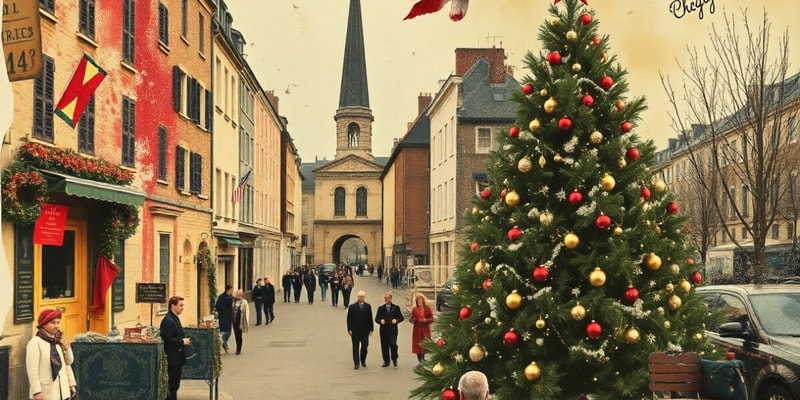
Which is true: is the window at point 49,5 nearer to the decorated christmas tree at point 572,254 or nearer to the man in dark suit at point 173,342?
the man in dark suit at point 173,342

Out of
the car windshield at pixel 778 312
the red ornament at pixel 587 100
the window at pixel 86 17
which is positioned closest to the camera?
the red ornament at pixel 587 100

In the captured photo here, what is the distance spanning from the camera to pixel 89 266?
52.3 feet

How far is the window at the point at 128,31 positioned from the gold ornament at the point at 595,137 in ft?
42.0

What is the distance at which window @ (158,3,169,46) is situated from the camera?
22750 millimetres

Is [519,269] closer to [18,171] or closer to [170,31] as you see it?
[18,171]

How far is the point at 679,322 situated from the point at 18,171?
875 cm

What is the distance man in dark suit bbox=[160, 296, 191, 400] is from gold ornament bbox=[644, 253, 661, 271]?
6462 millimetres

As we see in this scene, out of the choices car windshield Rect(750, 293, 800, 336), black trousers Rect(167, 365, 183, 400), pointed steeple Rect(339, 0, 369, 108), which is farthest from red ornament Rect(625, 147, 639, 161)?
pointed steeple Rect(339, 0, 369, 108)

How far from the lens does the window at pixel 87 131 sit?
1564cm

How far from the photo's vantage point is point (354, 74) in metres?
116

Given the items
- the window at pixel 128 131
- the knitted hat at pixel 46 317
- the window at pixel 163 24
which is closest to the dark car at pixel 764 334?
the knitted hat at pixel 46 317

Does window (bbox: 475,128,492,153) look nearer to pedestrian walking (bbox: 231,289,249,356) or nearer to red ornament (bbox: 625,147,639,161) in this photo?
pedestrian walking (bbox: 231,289,249,356)

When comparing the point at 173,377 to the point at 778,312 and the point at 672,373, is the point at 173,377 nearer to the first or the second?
the point at 672,373

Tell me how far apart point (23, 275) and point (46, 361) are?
4.20 metres
